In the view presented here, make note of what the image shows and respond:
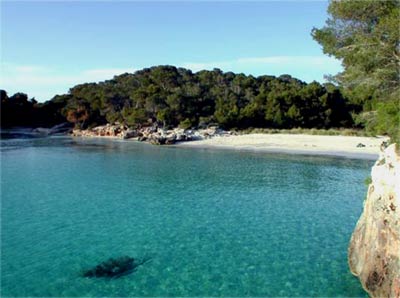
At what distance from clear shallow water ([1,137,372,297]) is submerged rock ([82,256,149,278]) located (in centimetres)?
28

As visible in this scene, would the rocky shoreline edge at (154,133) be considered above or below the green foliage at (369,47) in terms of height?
below

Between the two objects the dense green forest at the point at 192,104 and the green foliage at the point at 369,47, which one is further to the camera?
the dense green forest at the point at 192,104

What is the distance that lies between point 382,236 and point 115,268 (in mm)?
7028

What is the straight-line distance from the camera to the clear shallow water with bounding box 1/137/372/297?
8883 mm

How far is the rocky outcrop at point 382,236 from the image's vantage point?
24.6 feet

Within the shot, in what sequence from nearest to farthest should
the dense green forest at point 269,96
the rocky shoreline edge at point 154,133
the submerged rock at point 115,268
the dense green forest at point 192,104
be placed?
the submerged rock at point 115,268, the dense green forest at point 269,96, the rocky shoreline edge at point 154,133, the dense green forest at point 192,104

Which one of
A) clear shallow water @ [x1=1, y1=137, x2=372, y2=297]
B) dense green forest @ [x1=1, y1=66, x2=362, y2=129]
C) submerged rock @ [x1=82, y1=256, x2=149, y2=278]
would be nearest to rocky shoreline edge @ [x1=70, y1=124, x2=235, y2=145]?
dense green forest @ [x1=1, y1=66, x2=362, y2=129]

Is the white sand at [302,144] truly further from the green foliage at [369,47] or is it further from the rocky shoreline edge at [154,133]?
the green foliage at [369,47]

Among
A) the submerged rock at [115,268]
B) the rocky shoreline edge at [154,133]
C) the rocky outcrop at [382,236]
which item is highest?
the rocky shoreline edge at [154,133]

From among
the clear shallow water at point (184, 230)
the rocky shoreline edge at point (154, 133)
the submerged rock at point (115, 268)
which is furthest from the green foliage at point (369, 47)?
the rocky shoreline edge at point (154, 133)

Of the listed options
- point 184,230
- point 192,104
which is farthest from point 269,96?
point 184,230

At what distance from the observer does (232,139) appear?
49344 millimetres

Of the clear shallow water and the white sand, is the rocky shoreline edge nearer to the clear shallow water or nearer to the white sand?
the white sand

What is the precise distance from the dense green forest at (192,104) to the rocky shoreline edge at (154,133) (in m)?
2.35
